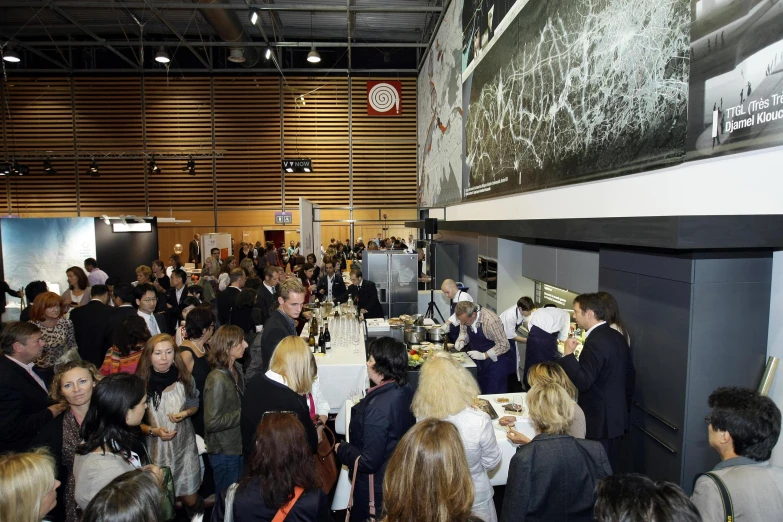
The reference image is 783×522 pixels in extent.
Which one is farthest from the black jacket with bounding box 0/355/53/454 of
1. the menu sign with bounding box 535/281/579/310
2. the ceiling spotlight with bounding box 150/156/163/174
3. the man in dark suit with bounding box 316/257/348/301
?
the ceiling spotlight with bounding box 150/156/163/174

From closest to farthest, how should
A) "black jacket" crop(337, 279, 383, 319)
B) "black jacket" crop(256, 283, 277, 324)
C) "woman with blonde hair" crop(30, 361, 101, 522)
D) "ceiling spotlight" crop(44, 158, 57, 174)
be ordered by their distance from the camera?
"woman with blonde hair" crop(30, 361, 101, 522) → "black jacket" crop(256, 283, 277, 324) → "black jacket" crop(337, 279, 383, 319) → "ceiling spotlight" crop(44, 158, 57, 174)

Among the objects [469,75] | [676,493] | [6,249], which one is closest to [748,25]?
[676,493]

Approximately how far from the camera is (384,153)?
1603 centimetres

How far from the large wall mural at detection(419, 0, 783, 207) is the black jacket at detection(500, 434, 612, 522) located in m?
1.81

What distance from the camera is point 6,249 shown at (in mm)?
9766

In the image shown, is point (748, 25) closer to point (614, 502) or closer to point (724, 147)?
point (724, 147)

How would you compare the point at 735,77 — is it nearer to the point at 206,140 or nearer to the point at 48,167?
the point at 206,140

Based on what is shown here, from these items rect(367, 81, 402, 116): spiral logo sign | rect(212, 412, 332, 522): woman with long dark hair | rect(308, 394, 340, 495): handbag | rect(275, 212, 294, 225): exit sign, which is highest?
rect(367, 81, 402, 116): spiral logo sign

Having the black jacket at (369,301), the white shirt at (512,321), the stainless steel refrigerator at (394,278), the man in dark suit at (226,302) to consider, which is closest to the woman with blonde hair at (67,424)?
the man in dark suit at (226,302)

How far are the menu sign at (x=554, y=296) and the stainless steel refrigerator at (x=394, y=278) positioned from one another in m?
3.22

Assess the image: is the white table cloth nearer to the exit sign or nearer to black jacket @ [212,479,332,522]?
black jacket @ [212,479,332,522]

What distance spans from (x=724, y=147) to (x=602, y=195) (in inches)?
55.3

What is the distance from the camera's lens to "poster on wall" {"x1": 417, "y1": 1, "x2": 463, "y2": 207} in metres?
9.59

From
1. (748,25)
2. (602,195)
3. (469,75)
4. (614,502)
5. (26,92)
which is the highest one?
(26,92)
